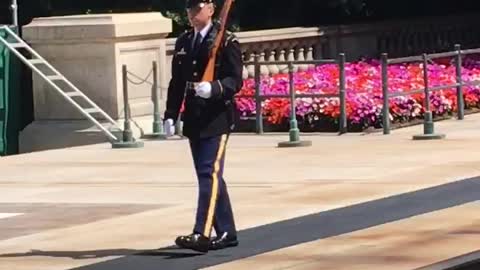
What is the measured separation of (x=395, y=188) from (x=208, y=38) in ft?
13.3

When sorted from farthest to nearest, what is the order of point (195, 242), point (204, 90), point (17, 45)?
point (17, 45)
point (195, 242)
point (204, 90)

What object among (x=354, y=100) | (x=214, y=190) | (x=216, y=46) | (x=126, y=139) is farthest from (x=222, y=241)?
(x=354, y=100)

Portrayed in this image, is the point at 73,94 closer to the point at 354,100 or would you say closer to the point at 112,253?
the point at 354,100

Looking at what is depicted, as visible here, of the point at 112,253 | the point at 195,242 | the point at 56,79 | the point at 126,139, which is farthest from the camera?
the point at 56,79

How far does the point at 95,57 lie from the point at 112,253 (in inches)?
405

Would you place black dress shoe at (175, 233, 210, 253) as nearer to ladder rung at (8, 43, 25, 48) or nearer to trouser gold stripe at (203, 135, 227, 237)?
trouser gold stripe at (203, 135, 227, 237)

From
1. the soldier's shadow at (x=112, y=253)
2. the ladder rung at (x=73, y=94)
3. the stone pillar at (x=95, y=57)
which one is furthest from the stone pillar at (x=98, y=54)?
the soldier's shadow at (x=112, y=253)

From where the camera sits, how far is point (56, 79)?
21.1 metres

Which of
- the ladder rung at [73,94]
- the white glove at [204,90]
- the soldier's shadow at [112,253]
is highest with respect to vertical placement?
the white glove at [204,90]

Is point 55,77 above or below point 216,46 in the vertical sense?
below

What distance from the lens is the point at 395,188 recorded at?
14.1 m

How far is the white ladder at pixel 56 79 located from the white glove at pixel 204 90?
945 cm

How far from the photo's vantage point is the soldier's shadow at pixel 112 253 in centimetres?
1090

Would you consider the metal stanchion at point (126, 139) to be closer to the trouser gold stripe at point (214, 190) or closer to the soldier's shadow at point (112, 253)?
the soldier's shadow at point (112, 253)
